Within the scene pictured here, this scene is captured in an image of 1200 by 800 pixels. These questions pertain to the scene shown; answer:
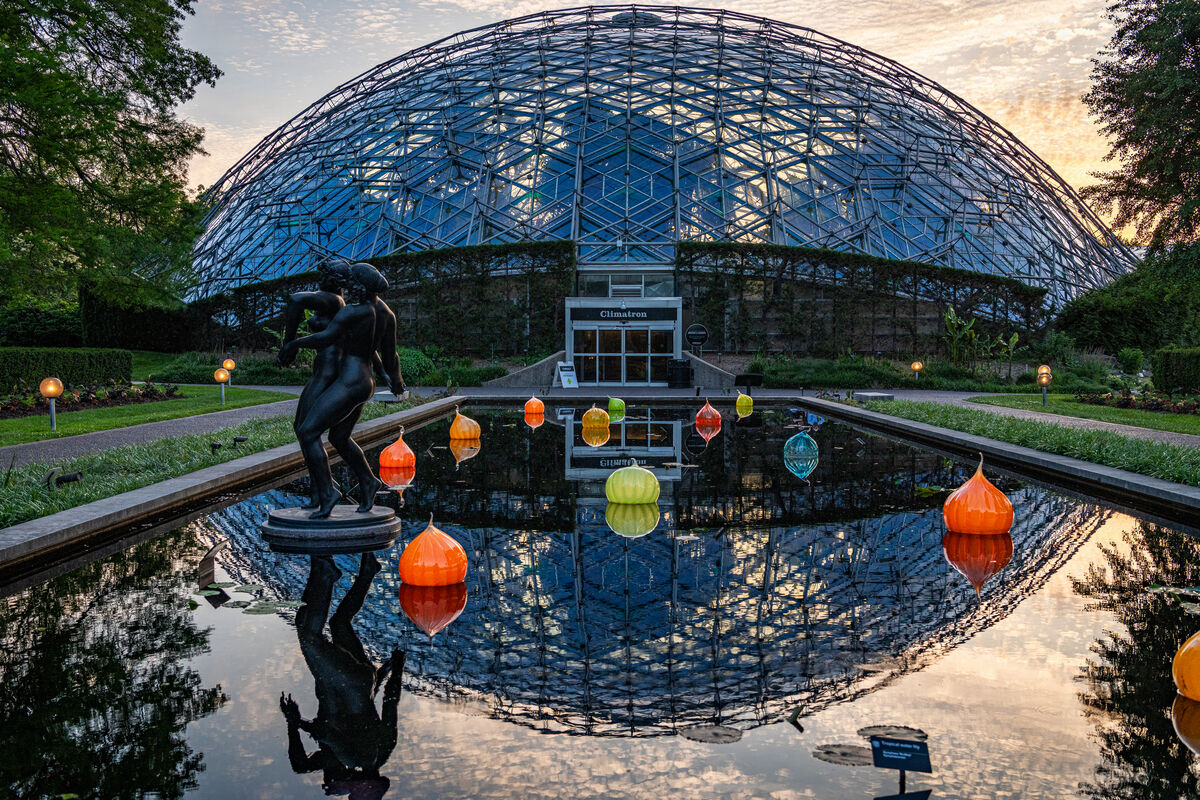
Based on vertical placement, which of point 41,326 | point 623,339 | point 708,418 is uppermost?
point 41,326

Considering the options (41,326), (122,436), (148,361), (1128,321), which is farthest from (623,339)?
(41,326)

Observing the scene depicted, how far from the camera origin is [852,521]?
30.0 ft

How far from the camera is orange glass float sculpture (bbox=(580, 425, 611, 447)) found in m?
16.4

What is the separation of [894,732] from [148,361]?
43.2 meters

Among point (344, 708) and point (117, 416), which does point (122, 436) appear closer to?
point (117, 416)

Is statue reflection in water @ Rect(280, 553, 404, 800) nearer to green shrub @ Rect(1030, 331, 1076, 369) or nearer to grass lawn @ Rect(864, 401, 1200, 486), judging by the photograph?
grass lawn @ Rect(864, 401, 1200, 486)

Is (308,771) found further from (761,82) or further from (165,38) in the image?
(761,82)

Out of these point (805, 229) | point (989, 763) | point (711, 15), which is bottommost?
point (989, 763)

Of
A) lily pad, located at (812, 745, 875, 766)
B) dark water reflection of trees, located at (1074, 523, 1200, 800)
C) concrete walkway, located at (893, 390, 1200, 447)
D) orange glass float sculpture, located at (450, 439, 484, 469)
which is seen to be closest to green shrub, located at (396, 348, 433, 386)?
orange glass float sculpture, located at (450, 439, 484, 469)

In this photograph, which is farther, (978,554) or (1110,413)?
(1110,413)

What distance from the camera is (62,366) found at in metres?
22.6

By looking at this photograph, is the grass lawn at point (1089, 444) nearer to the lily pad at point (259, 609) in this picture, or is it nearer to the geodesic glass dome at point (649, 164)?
the lily pad at point (259, 609)

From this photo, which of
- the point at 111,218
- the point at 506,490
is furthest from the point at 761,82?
the point at 506,490

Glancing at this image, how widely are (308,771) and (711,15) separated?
5336cm
